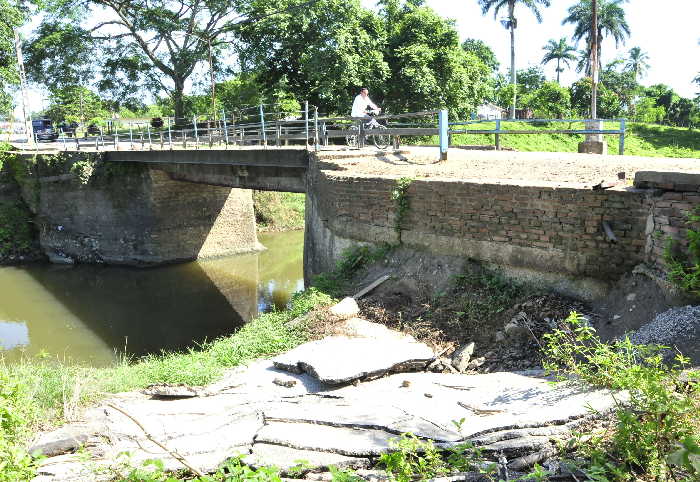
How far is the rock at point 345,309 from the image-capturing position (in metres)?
9.00

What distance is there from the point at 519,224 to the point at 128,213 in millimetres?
17356

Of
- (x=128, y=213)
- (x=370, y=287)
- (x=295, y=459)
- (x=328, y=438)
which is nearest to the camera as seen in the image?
(x=295, y=459)

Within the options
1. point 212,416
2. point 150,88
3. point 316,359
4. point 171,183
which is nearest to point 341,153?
point 316,359

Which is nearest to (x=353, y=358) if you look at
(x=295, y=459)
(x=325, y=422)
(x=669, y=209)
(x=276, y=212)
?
(x=325, y=422)

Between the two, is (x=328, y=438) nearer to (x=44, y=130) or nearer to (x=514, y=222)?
(x=514, y=222)

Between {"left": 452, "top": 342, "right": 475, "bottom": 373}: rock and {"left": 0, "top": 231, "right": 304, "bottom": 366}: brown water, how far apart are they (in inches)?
290

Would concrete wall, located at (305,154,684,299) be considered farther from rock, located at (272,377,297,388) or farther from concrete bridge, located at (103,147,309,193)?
rock, located at (272,377,297,388)

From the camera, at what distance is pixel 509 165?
10.6 m

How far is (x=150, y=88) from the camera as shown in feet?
106

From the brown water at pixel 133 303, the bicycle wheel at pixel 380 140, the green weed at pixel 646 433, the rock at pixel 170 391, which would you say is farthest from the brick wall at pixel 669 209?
the brown water at pixel 133 303

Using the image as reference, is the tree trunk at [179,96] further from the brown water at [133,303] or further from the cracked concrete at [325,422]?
the cracked concrete at [325,422]

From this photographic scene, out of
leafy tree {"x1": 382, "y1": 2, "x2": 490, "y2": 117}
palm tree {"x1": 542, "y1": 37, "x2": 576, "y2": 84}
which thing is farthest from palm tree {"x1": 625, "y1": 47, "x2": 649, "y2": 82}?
leafy tree {"x1": 382, "y1": 2, "x2": 490, "y2": 117}

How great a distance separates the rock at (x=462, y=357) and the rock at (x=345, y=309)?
2013mm

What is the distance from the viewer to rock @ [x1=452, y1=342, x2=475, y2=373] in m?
7.20
